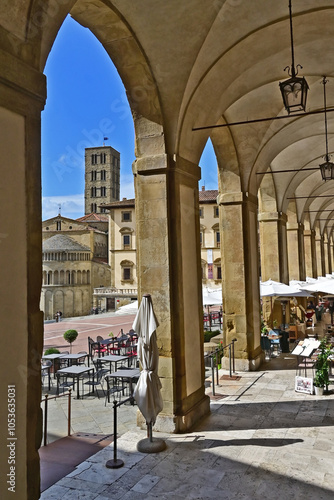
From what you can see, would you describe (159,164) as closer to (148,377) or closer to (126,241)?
(148,377)

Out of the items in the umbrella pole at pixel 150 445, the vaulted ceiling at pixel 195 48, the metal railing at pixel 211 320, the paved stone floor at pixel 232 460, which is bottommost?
the metal railing at pixel 211 320

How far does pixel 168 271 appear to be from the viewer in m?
6.98

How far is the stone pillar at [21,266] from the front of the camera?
351 cm

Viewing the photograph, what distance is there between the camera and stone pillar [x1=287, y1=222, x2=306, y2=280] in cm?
2125

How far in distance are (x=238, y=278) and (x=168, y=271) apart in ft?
15.0

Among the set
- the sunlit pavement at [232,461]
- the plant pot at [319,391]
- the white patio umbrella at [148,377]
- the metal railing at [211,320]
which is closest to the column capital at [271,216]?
the metal railing at [211,320]

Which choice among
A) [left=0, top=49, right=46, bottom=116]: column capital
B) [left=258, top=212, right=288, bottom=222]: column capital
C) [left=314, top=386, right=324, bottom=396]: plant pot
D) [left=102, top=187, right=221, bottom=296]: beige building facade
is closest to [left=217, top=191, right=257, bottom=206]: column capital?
[left=314, top=386, right=324, bottom=396]: plant pot

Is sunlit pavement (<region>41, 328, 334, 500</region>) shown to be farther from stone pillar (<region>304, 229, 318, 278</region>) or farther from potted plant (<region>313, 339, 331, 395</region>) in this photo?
stone pillar (<region>304, 229, 318, 278</region>)

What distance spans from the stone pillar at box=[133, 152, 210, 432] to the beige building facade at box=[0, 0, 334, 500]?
19mm

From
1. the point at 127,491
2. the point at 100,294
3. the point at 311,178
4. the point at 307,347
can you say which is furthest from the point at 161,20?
the point at 100,294

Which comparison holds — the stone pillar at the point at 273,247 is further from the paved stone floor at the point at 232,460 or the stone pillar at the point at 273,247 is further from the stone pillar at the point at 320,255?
the stone pillar at the point at 320,255

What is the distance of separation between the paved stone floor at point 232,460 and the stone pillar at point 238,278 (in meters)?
2.68

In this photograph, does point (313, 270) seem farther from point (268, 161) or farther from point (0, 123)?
point (0, 123)

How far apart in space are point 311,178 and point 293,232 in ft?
9.35
